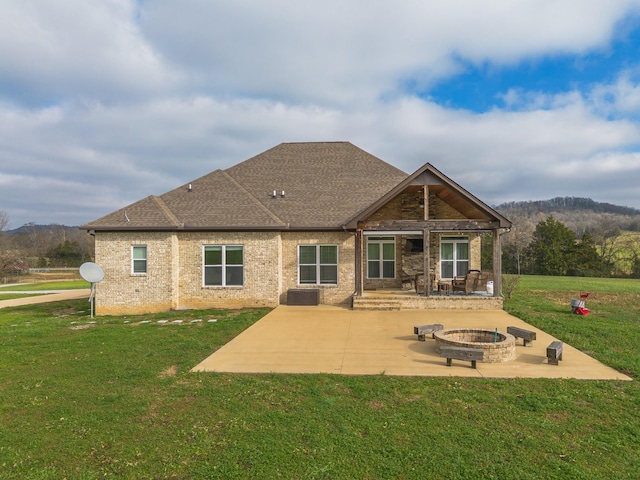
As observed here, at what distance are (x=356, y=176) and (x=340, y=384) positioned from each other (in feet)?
45.3

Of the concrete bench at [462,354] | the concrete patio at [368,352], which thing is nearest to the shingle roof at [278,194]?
the concrete patio at [368,352]

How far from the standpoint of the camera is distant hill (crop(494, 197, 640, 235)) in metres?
69.2

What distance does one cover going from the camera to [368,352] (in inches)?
327

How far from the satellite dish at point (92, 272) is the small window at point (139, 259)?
1.20 meters

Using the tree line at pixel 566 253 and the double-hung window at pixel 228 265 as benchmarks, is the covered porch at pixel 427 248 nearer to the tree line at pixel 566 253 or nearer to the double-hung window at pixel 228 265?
the double-hung window at pixel 228 265

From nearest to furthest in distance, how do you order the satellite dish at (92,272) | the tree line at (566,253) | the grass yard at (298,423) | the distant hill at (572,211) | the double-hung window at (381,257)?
1. the grass yard at (298,423)
2. the satellite dish at (92,272)
3. the double-hung window at (381,257)
4. the tree line at (566,253)
5. the distant hill at (572,211)

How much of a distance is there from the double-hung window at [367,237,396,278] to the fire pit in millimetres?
8563

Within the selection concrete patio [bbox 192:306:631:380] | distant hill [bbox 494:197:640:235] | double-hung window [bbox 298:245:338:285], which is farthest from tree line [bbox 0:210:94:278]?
distant hill [bbox 494:197:640:235]

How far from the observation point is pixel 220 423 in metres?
4.91

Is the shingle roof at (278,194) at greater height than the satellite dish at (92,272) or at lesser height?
greater

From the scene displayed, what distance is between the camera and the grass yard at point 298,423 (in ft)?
12.9

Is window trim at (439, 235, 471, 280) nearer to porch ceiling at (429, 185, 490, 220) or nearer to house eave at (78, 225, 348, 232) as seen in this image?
porch ceiling at (429, 185, 490, 220)

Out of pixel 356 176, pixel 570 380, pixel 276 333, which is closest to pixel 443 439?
pixel 570 380

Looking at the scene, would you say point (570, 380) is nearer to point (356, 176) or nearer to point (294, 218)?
point (294, 218)
